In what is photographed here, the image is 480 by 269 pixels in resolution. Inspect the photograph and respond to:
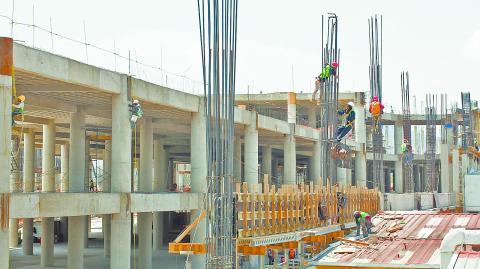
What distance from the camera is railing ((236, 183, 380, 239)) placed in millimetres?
19469

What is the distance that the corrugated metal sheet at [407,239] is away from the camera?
2233 cm

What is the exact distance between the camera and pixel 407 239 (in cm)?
2566

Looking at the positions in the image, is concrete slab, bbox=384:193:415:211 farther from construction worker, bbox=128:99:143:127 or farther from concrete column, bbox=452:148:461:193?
construction worker, bbox=128:99:143:127

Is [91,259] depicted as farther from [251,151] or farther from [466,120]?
[466,120]

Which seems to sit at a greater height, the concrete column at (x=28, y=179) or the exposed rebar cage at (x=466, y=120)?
the exposed rebar cage at (x=466, y=120)

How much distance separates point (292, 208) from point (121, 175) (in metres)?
6.62

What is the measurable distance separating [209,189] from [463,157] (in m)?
32.3

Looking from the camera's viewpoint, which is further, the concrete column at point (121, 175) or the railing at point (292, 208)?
the concrete column at point (121, 175)

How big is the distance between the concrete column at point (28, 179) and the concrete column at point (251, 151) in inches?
506

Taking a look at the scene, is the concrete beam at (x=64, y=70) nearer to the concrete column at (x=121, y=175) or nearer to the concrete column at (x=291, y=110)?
the concrete column at (x=121, y=175)

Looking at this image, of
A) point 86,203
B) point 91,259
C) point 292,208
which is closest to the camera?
point 86,203

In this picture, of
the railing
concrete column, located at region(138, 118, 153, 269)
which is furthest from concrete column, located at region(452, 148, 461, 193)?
concrete column, located at region(138, 118, 153, 269)

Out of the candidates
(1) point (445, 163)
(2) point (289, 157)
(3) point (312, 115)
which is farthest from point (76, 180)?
(3) point (312, 115)

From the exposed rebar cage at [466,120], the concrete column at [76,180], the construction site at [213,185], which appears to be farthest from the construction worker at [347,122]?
the exposed rebar cage at [466,120]
